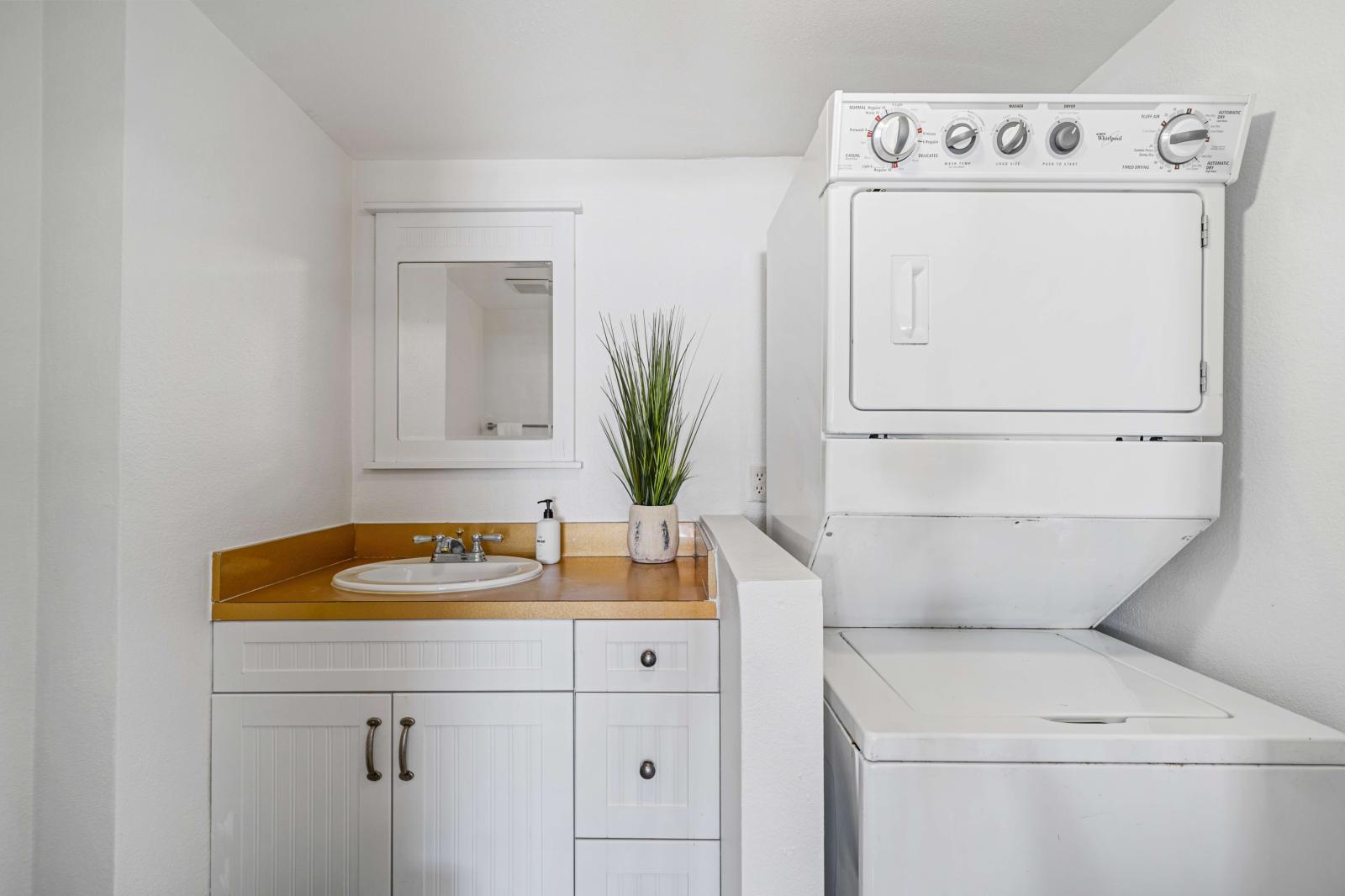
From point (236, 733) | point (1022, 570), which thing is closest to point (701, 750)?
point (1022, 570)

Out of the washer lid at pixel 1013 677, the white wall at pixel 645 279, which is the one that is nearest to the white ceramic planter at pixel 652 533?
the white wall at pixel 645 279

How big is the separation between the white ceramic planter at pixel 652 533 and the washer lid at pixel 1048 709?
2.30 ft

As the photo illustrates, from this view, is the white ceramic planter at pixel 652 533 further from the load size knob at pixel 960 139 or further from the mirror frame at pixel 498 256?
the load size knob at pixel 960 139

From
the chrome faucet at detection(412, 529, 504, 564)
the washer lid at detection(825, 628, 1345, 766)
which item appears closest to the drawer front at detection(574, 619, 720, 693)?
the washer lid at detection(825, 628, 1345, 766)

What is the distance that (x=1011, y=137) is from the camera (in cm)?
114

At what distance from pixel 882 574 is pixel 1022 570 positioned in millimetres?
289

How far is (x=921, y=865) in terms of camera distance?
0.91 metres

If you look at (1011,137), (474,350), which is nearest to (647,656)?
(474,350)

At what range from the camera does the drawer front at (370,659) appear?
1467 mm

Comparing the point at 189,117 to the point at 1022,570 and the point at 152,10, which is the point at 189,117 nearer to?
the point at 152,10

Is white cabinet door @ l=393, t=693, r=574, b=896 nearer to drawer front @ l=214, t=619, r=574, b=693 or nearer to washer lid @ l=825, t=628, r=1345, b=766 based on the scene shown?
drawer front @ l=214, t=619, r=574, b=693

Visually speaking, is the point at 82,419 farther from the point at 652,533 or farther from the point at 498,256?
the point at 652,533

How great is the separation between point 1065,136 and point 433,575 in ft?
6.25

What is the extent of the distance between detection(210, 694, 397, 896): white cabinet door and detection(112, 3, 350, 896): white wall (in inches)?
2.3
